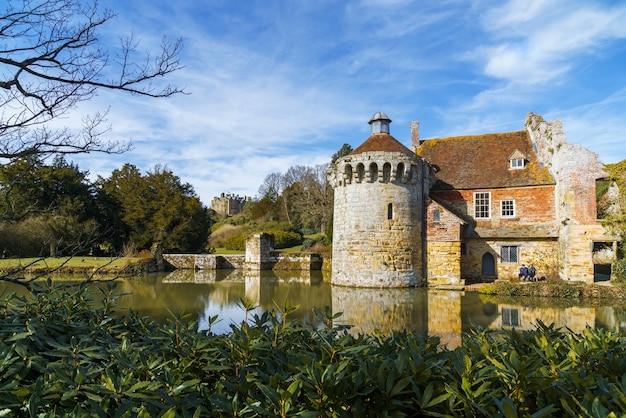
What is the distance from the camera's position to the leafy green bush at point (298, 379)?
1939mm

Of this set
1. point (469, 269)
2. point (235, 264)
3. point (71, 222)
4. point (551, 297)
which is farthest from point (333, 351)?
point (71, 222)

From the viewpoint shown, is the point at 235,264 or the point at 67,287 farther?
the point at 235,264

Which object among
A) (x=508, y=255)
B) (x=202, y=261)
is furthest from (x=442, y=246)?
(x=202, y=261)

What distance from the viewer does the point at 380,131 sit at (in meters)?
21.5

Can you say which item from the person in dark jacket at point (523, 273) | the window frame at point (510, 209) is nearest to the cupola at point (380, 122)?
the window frame at point (510, 209)

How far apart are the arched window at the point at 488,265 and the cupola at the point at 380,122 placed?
8.13m

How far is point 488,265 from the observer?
2058 centimetres

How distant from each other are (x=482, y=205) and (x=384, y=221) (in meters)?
5.67

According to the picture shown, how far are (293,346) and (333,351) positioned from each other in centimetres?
57

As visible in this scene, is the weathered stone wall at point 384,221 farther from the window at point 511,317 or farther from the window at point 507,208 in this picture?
the window at point 511,317

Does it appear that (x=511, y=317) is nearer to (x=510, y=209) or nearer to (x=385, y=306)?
(x=385, y=306)

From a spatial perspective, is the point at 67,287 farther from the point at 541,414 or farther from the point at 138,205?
the point at 138,205

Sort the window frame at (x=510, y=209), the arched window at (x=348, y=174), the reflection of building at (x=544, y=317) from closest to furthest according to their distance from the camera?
1. the reflection of building at (x=544, y=317)
2. the arched window at (x=348, y=174)
3. the window frame at (x=510, y=209)

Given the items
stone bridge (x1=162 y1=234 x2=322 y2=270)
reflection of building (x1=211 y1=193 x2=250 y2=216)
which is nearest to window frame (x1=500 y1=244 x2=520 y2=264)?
stone bridge (x1=162 y1=234 x2=322 y2=270)
